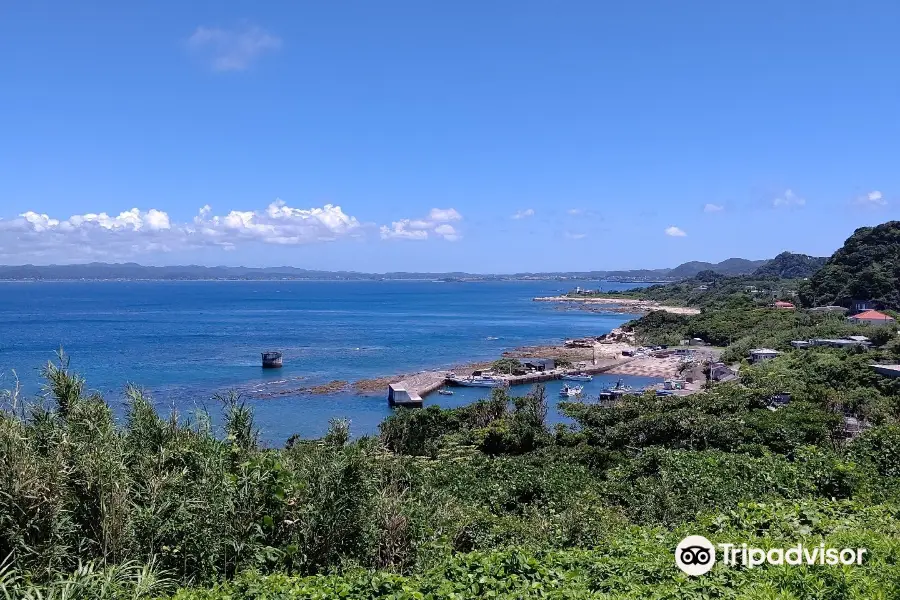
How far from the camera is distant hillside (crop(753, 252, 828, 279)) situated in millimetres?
156000

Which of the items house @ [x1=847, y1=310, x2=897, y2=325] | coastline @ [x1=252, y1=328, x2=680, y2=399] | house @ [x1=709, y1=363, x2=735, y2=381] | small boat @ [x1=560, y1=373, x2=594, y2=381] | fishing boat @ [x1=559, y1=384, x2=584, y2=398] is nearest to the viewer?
fishing boat @ [x1=559, y1=384, x2=584, y2=398]

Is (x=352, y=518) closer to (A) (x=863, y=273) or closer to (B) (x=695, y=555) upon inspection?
(B) (x=695, y=555)

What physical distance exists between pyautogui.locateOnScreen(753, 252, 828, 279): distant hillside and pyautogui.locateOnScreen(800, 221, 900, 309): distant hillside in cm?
8413

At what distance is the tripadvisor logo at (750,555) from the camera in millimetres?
5648

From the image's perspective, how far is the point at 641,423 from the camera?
17250 millimetres

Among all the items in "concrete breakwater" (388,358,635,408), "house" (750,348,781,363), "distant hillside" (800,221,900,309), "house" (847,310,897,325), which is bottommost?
"concrete breakwater" (388,358,635,408)

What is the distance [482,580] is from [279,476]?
281 centimetres

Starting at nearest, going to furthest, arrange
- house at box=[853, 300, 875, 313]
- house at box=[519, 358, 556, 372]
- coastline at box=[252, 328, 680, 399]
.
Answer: coastline at box=[252, 328, 680, 399], house at box=[519, 358, 556, 372], house at box=[853, 300, 875, 313]

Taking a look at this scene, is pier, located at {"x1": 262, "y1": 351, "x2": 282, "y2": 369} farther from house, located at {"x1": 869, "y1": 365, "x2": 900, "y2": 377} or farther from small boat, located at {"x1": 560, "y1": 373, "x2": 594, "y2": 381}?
house, located at {"x1": 869, "y1": 365, "x2": 900, "y2": 377}

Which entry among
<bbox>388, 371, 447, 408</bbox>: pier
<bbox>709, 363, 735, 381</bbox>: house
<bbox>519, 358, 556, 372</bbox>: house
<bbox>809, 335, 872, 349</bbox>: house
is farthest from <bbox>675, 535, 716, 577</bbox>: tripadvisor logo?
<bbox>519, 358, 556, 372</bbox>: house

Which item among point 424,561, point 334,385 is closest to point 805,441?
point 424,561

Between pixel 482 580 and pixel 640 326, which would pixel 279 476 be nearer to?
pixel 482 580

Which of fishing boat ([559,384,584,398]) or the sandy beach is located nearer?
fishing boat ([559,384,584,398])

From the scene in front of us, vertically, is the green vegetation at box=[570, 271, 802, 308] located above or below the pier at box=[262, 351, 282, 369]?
above
